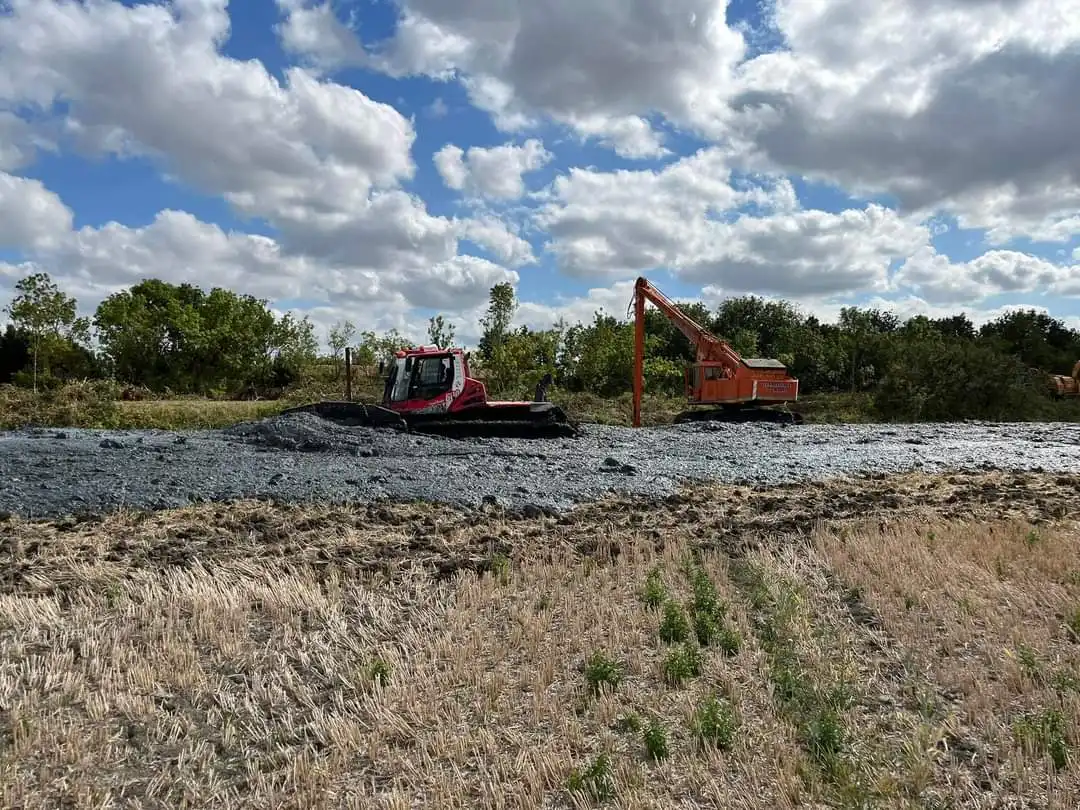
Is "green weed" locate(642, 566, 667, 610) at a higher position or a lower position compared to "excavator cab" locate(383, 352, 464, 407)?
lower

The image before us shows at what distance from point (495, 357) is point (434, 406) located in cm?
1360

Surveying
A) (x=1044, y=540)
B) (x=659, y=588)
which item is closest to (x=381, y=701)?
(x=659, y=588)

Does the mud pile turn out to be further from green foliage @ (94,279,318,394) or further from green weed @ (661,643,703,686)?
green foliage @ (94,279,318,394)

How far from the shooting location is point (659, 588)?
5801 mm

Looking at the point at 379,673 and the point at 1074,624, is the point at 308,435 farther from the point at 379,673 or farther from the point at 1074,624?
the point at 1074,624

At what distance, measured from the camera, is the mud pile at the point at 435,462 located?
9.29m

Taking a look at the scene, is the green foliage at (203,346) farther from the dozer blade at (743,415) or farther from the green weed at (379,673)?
the green weed at (379,673)

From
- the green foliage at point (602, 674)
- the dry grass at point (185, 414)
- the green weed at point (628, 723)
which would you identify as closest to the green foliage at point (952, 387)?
the dry grass at point (185, 414)

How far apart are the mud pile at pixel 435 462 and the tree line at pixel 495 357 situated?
9.15 metres

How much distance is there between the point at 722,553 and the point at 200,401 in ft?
73.5

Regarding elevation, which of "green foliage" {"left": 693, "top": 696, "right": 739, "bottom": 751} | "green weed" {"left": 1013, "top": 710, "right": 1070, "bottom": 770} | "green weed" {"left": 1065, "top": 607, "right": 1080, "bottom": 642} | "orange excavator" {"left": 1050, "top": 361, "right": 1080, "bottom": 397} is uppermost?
"orange excavator" {"left": 1050, "top": 361, "right": 1080, "bottom": 397}

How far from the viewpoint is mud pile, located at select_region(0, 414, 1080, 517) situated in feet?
30.5

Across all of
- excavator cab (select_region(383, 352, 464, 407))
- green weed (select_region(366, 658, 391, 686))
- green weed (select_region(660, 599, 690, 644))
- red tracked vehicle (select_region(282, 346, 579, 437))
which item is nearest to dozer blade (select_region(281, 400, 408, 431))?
red tracked vehicle (select_region(282, 346, 579, 437))

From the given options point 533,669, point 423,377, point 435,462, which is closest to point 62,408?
point 423,377
